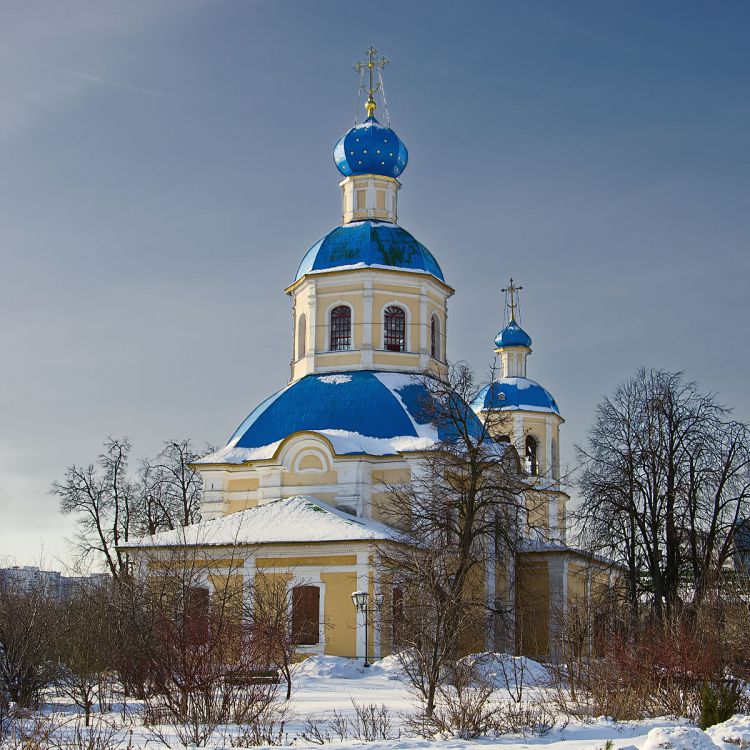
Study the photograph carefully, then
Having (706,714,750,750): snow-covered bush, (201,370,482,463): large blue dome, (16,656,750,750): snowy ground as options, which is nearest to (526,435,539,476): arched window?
(201,370,482,463): large blue dome

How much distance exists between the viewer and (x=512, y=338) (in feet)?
133

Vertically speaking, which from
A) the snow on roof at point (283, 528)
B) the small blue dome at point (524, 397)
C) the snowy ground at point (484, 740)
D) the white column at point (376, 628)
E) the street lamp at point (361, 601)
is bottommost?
the snowy ground at point (484, 740)

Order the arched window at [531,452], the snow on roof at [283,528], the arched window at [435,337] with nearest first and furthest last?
the snow on roof at [283,528] < the arched window at [435,337] < the arched window at [531,452]

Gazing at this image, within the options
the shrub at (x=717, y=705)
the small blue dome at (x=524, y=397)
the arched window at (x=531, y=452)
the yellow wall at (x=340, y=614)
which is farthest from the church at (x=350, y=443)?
the shrub at (x=717, y=705)

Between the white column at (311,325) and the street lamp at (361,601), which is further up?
the white column at (311,325)

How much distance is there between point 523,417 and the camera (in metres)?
38.8

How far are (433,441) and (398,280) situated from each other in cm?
539

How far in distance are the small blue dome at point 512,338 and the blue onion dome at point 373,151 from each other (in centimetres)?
969

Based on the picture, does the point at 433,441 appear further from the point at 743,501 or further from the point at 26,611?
the point at 26,611

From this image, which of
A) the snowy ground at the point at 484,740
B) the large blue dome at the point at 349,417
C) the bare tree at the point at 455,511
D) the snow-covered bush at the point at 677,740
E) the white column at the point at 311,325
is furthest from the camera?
the white column at the point at 311,325

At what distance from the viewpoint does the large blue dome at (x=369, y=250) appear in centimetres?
3122

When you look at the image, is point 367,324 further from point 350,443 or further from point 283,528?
point 283,528

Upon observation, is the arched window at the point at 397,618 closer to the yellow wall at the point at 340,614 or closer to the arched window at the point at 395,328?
the yellow wall at the point at 340,614

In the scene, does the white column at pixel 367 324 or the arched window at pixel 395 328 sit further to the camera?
the arched window at pixel 395 328
